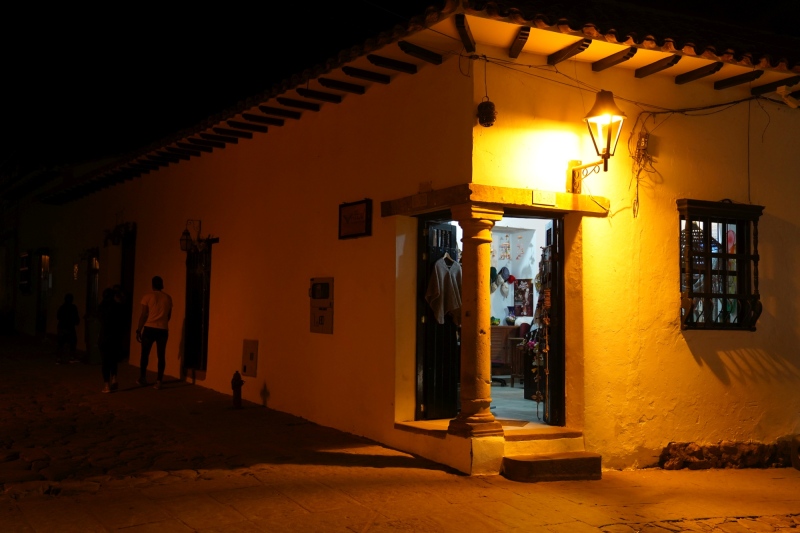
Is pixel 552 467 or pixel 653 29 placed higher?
pixel 653 29

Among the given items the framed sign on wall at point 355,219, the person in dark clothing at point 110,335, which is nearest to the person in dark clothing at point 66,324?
the person in dark clothing at point 110,335

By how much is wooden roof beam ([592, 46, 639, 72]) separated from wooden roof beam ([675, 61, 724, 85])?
921mm

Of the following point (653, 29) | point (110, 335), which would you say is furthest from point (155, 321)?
point (653, 29)

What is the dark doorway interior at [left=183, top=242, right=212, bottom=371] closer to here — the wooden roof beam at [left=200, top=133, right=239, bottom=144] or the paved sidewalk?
the wooden roof beam at [left=200, top=133, right=239, bottom=144]

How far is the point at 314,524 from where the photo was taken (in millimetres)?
5027

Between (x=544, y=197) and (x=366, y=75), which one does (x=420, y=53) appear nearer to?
(x=366, y=75)

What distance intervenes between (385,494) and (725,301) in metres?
4.34

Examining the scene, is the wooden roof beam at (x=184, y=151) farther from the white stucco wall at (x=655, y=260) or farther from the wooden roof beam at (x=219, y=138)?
the white stucco wall at (x=655, y=260)

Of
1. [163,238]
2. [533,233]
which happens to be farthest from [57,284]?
[533,233]

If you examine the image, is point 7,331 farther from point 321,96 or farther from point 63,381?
point 321,96

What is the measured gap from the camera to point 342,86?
8102mm

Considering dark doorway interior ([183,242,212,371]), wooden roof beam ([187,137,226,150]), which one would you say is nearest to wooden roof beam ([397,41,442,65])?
wooden roof beam ([187,137,226,150])

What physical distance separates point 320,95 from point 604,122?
11.2 ft

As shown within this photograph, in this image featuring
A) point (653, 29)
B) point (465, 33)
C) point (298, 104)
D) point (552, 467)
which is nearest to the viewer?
point (465, 33)
